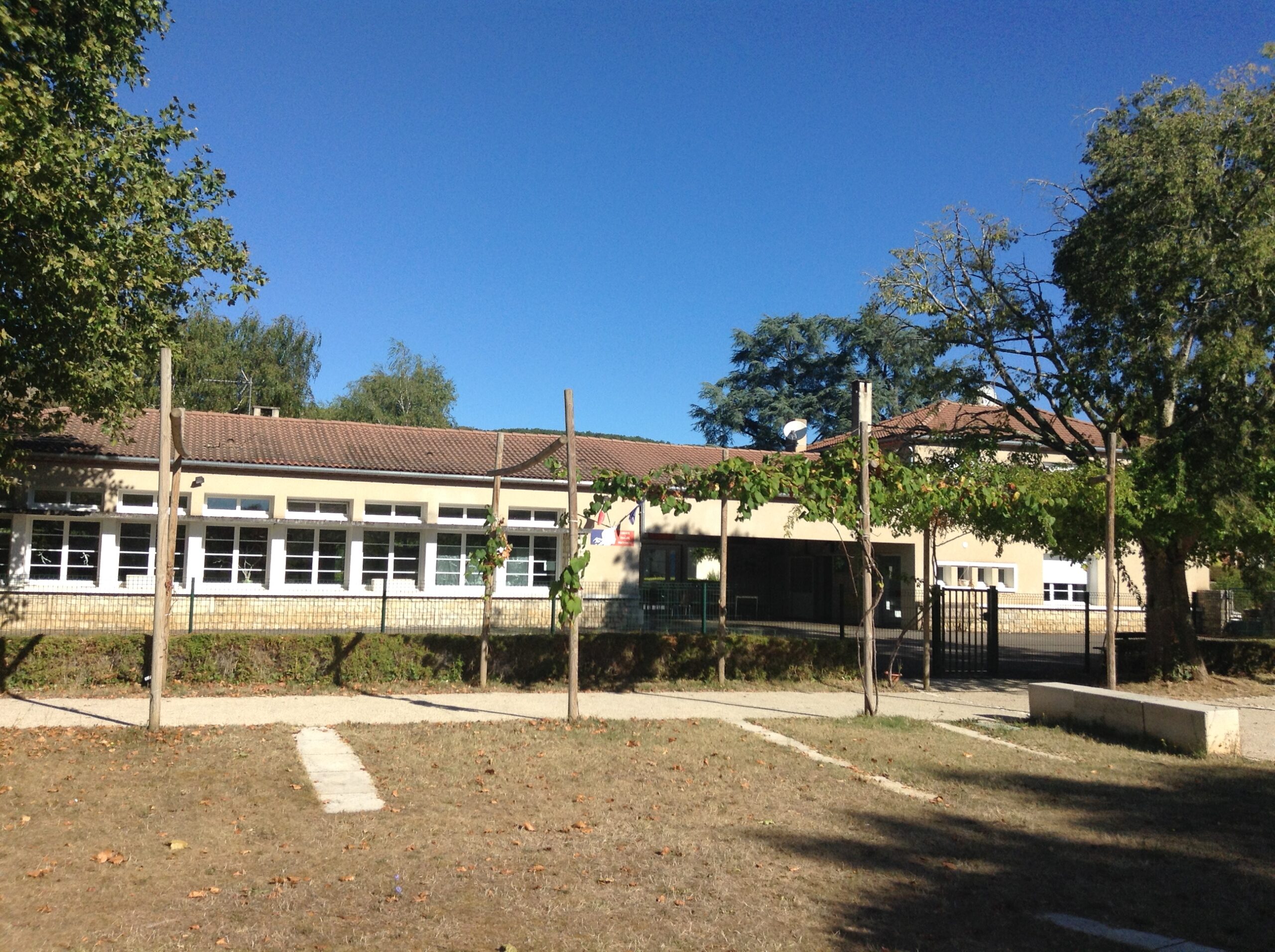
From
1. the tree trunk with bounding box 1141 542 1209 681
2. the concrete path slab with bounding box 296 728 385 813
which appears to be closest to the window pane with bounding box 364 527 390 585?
the concrete path slab with bounding box 296 728 385 813

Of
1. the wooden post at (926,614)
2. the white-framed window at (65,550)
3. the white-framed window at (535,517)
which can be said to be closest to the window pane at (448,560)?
the white-framed window at (535,517)

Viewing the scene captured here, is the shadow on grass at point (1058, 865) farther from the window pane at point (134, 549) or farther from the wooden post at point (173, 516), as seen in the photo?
the window pane at point (134, 549)

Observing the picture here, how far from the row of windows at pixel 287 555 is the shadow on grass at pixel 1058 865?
15.3 metres

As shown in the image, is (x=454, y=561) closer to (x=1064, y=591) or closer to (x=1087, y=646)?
(x=1087, y=646)

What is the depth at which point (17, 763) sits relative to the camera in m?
8.48

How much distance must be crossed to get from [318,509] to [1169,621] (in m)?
18.2

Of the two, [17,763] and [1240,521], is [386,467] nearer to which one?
[17,763]

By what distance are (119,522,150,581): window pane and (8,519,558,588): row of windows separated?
16 mm

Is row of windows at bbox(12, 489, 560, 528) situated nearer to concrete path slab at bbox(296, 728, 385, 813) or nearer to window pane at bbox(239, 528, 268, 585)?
window pane at bbox(239, 528, 268, 585)

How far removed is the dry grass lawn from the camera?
507cm

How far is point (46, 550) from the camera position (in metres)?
21.4

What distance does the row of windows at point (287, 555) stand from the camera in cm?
2142

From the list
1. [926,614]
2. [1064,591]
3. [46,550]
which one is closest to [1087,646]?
[926,614]

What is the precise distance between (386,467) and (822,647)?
1196cm
